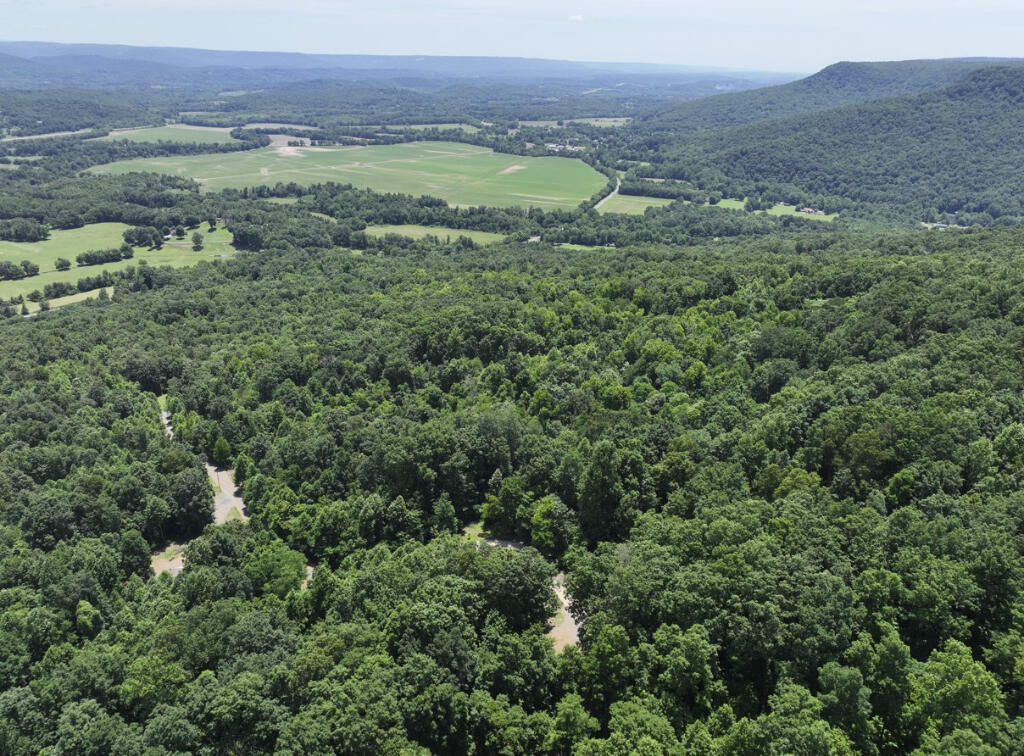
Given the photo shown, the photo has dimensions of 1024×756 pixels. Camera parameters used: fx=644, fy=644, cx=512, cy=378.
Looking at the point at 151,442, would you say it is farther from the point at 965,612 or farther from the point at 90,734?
the point at 965,612

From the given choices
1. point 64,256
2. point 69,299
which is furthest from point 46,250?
point 69,299

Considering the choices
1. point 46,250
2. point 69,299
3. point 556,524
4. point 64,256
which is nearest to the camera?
point 556,524

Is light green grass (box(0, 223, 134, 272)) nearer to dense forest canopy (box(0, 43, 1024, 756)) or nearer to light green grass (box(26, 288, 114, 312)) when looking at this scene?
light green grass (box(26, 288, 114, 312))

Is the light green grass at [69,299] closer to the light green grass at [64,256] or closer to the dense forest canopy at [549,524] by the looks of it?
the light green grass at [64,256]

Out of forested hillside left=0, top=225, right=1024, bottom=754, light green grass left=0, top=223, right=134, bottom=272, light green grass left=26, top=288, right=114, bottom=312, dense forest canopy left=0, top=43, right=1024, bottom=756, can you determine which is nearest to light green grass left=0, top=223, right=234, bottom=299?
light green grass left=0, top=223, right=134, bottom=272

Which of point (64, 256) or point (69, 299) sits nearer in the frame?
point (69, 299)

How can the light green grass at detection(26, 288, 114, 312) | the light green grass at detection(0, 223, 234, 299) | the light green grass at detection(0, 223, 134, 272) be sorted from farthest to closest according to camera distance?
the light green grass at detection(0, 223, 134, 272) → the light green grass at detection(0, 223, 234, 299) → the light green grass at detection(26, 288, 114, 312)

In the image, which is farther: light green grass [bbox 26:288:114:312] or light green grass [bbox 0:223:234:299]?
light green grass [bbox 0:223:234:299]

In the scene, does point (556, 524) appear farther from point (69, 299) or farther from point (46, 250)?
point (46, 250)
